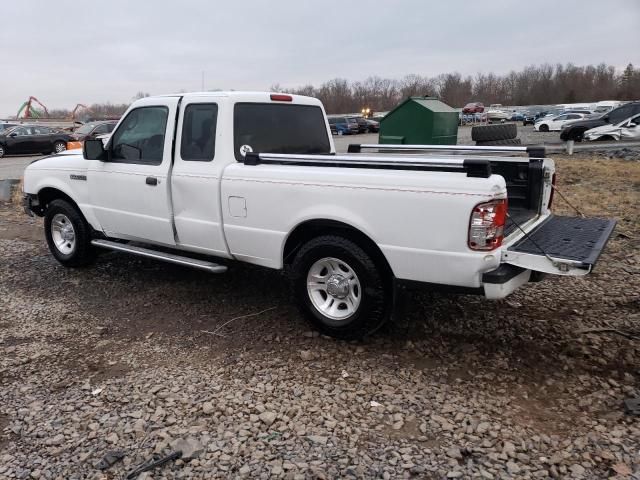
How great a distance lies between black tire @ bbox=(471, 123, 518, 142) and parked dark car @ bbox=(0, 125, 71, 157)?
71.1 feet

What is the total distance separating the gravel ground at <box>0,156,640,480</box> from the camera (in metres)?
2.84

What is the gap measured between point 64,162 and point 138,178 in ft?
4.53

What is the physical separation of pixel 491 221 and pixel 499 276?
0.35 meters

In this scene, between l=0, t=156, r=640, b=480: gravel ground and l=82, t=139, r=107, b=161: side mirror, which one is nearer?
l=0, t=156, r=640, b=480: gravel ground

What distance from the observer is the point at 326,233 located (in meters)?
4.12

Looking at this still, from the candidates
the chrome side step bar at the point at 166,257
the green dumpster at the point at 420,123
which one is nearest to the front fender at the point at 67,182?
the chrome side step bar at the point at 166,257

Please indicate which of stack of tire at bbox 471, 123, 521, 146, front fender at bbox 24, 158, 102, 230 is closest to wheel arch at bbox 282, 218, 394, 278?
front fender at bbox 24, 158, 102, 230

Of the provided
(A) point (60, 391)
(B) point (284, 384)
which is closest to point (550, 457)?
(B) point (284, 384)

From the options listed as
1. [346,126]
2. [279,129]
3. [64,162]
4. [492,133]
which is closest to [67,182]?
[64,162]

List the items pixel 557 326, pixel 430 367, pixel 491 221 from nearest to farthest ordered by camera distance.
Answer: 1. pixel 491 221
2. pixel 430 367
3. pixel 557 326

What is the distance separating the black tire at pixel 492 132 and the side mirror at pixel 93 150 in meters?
4.88

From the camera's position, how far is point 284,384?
3.61 meters

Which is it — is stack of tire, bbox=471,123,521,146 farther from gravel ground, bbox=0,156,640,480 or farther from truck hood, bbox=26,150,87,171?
truck hood, bbox=26,150,87,171

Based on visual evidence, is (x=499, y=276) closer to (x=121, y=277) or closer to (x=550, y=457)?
(x=550, y=457)
